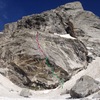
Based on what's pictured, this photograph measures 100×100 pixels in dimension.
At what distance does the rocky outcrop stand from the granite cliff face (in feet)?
29.4

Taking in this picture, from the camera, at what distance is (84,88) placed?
2386 centimetres

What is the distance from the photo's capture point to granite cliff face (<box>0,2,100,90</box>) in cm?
3409

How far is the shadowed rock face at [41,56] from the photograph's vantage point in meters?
34.0

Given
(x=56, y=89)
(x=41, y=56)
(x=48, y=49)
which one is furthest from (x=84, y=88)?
(x=48, y=49)

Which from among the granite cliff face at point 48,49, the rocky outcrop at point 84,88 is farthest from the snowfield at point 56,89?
the rocky outcrop at point 84,88

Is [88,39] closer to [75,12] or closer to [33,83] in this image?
[75,12]

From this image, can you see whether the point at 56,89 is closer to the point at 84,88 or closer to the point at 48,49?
the point at 48,49

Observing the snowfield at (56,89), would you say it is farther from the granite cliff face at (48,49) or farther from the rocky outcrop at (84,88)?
the rocky outcrop at (84,88)

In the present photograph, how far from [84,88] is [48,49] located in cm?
1302

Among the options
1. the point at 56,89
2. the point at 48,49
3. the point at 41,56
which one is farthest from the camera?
the point at 48,49

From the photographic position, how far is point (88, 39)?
43156mm

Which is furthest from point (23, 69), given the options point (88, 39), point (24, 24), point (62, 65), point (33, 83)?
point (88, 39)

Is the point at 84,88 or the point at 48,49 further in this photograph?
the point at 48,49

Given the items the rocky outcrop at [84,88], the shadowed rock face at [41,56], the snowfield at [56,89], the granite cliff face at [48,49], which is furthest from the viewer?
the granite cliff face at [48,49]
